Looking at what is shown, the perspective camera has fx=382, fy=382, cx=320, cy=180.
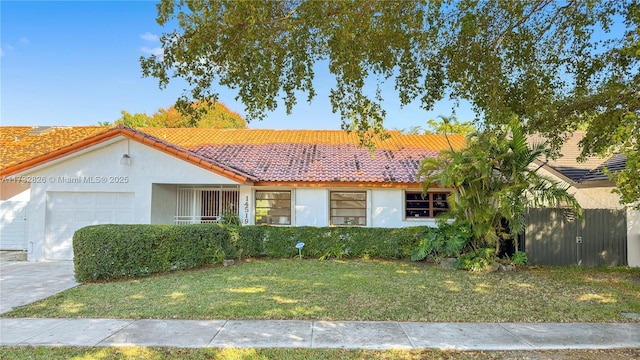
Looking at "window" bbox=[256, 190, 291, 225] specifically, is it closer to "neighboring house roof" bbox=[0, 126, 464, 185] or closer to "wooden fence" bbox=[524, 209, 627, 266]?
"neighboring house roof" bbox=[0, 126, 464, 185]

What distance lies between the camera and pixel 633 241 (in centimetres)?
1245

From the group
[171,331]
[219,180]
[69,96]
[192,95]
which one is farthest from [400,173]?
[69,96]

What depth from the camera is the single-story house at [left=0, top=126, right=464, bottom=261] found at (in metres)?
13.5

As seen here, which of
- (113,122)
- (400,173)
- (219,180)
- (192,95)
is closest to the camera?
(192,95)

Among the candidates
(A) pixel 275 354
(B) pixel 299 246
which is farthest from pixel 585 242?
(A) pixel 275 354

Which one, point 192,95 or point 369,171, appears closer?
point 192,95

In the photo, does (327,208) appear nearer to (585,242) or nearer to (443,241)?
(443,241)

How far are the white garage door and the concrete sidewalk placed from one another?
745 centimetres

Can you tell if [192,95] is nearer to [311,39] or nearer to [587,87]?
[311,39]

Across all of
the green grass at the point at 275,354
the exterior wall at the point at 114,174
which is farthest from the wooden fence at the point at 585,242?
the exterior wall at the point at 114,174

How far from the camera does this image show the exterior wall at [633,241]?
12406 millimetres

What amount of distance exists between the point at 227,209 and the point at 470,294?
33.8 ft

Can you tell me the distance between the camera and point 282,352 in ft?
16.5

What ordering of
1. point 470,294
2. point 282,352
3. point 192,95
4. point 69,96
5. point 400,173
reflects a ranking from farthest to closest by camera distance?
point 69,96, point 400,173, point 470,294, point 192,95, point 282,352
